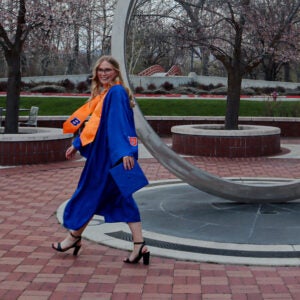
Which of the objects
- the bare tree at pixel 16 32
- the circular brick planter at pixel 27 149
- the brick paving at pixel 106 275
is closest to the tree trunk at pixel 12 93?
the bare tree at pixel 16 32

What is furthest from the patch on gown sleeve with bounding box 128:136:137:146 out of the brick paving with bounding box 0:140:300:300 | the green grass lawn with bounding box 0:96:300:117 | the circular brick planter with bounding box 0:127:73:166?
the green grass lawn with bounding box 0:96:300:117

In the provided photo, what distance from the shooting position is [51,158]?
1077 centimetres

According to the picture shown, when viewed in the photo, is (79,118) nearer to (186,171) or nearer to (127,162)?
(127,162)

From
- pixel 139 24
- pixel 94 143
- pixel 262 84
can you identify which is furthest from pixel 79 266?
pixel 262 84

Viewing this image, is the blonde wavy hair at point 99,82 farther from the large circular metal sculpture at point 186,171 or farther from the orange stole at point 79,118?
the large circular metal sculpture at point 186,171

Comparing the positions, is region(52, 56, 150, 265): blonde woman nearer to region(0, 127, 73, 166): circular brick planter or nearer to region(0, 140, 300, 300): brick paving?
region(0, 140, 300, 300): brick paving

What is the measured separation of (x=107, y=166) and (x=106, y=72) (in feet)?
2.31

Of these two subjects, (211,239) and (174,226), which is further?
(174,226)

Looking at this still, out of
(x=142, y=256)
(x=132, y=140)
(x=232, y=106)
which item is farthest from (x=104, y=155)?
(x=232, y=106)

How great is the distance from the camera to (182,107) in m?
20.3

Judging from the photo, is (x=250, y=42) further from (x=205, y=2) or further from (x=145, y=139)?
(x=145, y=139)

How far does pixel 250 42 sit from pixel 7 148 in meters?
5.93

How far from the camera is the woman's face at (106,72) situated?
4465 millimetres

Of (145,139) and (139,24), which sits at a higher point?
(139,24)
